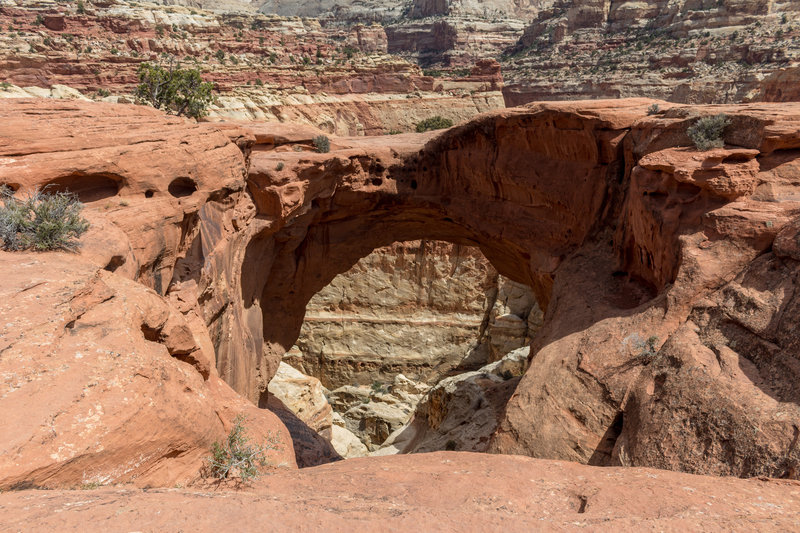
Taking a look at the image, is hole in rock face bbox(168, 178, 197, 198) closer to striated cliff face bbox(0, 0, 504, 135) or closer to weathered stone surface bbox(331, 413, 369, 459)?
weathered stone surface bbox(331, 413, 369, 459)

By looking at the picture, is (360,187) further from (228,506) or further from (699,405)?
(228,506)

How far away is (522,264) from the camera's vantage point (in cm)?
1708

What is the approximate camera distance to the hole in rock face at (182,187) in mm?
9594

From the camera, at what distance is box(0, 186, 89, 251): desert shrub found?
Answer: 6.04 m

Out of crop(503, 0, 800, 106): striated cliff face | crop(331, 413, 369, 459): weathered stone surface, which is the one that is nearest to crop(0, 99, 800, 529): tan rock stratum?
crop(331, 413, 369, 459): weathered stone surface

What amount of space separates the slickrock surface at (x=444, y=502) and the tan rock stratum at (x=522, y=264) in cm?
5

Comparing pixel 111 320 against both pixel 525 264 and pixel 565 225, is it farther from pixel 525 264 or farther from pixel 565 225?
pixel 525 264

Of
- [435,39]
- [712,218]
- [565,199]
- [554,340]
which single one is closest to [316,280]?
[565,199]

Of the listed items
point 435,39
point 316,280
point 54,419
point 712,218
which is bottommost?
point 316,280

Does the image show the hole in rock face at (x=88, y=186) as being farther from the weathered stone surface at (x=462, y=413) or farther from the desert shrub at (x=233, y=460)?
the weathered stone surface at (x=462, y=413)

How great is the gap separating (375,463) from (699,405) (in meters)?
4.25

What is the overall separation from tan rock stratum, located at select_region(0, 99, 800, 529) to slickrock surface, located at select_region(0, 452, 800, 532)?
47 mm

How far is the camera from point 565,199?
1382 cm

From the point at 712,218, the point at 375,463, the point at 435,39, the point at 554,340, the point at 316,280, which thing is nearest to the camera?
the point at 375,463
